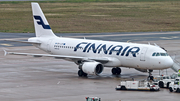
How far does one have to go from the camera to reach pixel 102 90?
116 ft

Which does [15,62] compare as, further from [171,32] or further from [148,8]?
[148,8]

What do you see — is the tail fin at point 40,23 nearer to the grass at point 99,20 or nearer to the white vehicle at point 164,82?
the white vehicle at point 164,82

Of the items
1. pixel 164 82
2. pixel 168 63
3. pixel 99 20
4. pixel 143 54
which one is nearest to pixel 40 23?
pixel 143 54

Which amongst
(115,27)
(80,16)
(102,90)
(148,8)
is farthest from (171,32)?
(102,90)

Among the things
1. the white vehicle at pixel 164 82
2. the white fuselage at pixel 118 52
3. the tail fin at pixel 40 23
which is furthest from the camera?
the tail fin at pixel 40 23

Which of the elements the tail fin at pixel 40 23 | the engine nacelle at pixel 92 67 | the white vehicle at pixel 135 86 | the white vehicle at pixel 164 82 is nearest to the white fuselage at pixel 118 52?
the engine nacelle at pixel 92 67

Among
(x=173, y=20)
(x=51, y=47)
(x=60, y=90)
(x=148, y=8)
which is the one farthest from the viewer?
(x=148, y=8)

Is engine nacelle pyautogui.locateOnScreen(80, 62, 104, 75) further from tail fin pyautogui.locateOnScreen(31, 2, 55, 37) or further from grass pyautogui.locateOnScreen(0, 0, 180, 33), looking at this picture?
grass pyautogui.locateOnScreen(0, 0, 180, 33)

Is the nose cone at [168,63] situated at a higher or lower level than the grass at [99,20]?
lower

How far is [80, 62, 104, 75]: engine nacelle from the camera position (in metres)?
40.7

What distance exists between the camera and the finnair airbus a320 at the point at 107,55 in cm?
4017

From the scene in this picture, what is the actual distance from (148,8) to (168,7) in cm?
858

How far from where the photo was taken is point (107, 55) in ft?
142

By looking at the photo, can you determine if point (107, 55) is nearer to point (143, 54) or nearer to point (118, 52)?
point (118, 52)
